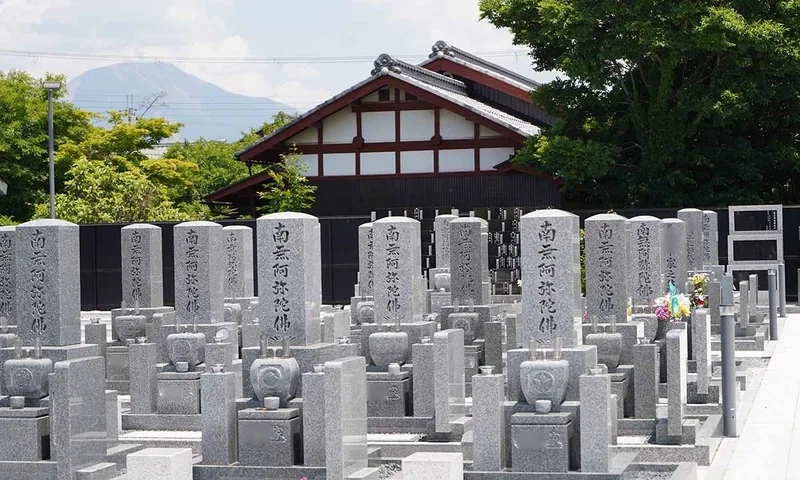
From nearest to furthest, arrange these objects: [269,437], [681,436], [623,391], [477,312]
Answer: [269,437]
[681,436]
[623,391]
[477,312]

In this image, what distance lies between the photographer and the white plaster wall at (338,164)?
3481cm

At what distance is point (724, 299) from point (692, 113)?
19.2 meters

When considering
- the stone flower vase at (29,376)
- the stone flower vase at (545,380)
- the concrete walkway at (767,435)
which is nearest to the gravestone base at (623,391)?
the concrete walkway at (767,435)

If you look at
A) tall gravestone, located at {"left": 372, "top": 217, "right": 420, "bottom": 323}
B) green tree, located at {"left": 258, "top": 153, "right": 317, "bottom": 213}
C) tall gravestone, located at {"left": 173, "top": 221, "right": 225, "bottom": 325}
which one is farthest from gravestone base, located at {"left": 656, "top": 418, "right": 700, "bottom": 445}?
green tree, located at {"left": 258, "top": 153, "right": 317, "bottom": 213}

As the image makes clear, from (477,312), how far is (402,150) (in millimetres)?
16211

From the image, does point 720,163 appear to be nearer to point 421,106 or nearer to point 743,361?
point 421,106

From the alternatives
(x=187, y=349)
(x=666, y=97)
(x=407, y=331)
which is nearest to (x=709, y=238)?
(x=666, y=97)

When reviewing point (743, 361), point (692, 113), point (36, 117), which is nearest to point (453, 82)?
point (692, 113)

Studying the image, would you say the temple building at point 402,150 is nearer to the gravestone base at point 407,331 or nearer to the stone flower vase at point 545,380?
the gravestone base at point 407,331

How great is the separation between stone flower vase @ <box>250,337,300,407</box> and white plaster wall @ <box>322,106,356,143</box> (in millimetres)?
22744

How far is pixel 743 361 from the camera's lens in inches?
763

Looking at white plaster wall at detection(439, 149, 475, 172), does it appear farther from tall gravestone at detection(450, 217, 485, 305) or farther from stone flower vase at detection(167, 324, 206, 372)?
stone flower vase at detection(167, 324, 206, 372)

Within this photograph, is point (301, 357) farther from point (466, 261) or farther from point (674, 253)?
point (674, 253)

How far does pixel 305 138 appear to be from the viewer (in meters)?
35.2
